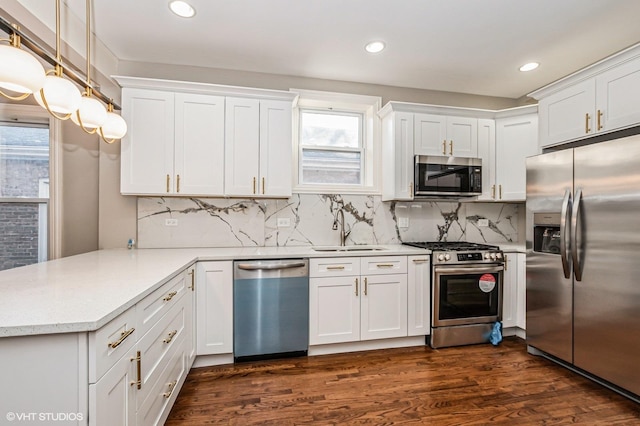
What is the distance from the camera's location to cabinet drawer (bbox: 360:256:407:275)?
9.35 ft

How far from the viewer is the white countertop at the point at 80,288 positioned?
995 millimetres

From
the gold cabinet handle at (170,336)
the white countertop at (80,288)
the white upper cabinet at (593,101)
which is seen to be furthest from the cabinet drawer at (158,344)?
the white upper cabinet at (593,101)

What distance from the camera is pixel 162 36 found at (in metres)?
2.57

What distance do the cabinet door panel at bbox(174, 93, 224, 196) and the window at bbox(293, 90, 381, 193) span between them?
2.90ft

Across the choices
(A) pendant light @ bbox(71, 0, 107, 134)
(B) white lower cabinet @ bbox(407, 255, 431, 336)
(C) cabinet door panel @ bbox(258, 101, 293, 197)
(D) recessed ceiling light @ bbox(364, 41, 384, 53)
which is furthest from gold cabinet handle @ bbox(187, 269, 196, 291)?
(D) recessed ceiling light @ bbox(364, 41, 384, 53)

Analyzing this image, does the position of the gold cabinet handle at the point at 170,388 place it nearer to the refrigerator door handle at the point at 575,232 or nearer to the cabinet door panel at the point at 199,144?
the cabinet door panel at the point at 199,144

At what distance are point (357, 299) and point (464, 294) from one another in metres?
1.08

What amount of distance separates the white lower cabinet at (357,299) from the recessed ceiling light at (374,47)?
1878 mm

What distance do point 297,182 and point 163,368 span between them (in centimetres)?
212

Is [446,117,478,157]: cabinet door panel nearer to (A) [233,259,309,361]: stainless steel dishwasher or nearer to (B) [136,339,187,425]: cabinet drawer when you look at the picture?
(A) [233,259,309,361]: stainless steel dishwasher

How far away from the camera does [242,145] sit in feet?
9.43

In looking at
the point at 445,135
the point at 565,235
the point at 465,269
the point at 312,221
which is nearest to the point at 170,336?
the point at 312,221

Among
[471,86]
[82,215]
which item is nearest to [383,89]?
[471,86]

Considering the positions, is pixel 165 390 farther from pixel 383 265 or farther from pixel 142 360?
pixel 383 265
